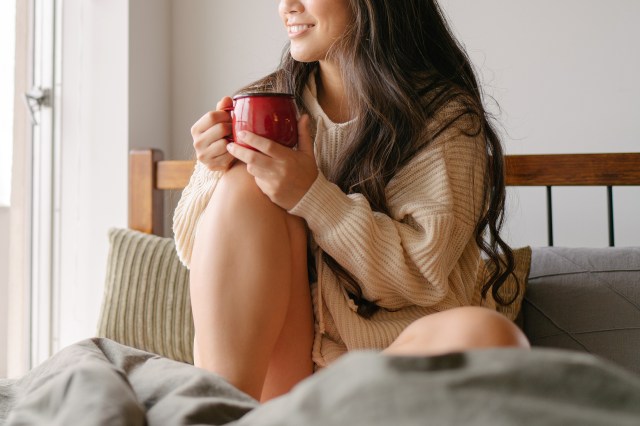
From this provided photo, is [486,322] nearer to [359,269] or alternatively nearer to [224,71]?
[359,269]

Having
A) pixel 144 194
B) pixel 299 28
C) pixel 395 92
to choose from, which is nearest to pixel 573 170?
pixel 395 92

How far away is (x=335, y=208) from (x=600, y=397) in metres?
0.58

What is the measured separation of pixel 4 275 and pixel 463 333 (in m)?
1.65

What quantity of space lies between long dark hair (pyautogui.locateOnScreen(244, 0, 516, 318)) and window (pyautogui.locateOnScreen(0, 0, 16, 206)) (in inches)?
41.0

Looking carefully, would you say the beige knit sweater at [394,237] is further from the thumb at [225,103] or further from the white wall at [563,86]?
the white wall at [563,86]

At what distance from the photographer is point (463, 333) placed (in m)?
0.75

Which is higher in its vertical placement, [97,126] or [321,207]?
[97,126]

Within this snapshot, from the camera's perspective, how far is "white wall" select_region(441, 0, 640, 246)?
190 cm

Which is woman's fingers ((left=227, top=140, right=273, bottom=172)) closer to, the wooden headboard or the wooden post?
the wooden headboard

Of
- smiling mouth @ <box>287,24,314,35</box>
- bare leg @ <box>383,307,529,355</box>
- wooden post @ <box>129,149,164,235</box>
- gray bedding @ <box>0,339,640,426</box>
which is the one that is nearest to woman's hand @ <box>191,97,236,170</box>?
smiling mouth @ <box>287,24,314,35</box>

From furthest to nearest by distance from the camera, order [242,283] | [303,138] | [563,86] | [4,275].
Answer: [4,275] → [563,86] → [303,138] → [242,283]

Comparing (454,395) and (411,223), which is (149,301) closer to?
(411,223)

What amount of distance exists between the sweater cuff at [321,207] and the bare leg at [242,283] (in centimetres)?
3

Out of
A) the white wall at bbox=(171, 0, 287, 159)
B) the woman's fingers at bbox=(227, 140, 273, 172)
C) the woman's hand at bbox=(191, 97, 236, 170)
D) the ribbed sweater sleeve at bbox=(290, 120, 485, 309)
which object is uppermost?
the white wall at bbox=(171, 0, 287, 159)
